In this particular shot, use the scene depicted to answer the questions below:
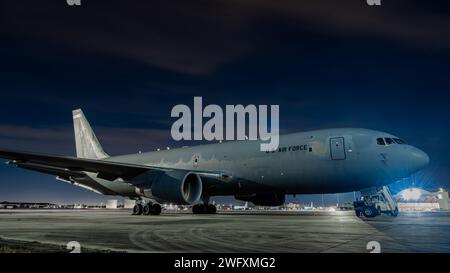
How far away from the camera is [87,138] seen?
35.1 metres

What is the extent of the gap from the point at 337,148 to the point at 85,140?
79.6 feet

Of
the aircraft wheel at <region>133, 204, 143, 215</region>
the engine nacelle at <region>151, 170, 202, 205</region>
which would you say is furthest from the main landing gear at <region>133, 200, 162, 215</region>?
the engine nacelle at <region>151, 170, 202, 205</region>

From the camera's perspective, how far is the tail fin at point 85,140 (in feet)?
113

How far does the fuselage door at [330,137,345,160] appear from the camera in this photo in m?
18.2

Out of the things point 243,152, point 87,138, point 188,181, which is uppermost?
point 87,138

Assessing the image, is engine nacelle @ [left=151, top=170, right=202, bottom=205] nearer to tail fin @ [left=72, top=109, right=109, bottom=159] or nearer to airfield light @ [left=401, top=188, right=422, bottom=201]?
tail fin @ [left=72, top=109, right=109, bottom=159]

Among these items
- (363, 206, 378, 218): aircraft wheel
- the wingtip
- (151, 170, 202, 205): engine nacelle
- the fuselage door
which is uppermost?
the wingtip

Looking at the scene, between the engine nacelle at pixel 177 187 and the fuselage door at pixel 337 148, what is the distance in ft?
22.3

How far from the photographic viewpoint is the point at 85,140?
35250 millimetres

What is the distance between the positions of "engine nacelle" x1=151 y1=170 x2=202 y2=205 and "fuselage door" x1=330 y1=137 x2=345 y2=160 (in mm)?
6793

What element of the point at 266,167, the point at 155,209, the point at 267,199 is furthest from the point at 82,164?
the point at 267,199
